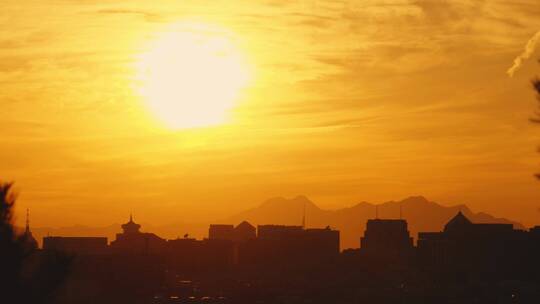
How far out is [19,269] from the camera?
3694 centimetres

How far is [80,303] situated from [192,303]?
4174 centimetres

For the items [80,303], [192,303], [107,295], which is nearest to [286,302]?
[192,303]

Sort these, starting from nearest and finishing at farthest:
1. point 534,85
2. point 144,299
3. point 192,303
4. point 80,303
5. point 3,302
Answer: point 534,85, point 3,302, point 80,303, point 192,303, point 144,299

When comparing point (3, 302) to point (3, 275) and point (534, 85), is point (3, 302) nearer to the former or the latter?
point (3, 275)

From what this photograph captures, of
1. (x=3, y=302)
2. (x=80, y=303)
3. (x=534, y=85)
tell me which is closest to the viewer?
(x=534, y=85)

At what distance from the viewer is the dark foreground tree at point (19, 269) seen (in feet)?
120

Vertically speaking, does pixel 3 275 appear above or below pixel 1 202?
below

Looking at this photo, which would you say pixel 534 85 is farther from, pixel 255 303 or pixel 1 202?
pixel 255 303

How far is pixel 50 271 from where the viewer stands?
124 feet

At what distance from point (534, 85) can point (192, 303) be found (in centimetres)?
16068

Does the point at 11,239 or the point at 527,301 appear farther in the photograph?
the point at 527,301

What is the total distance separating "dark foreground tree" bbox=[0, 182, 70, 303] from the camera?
120 feet

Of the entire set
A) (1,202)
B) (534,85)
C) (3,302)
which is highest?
(534,85)

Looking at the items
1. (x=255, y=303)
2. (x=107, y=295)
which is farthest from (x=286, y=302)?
(x=107, y=295)
